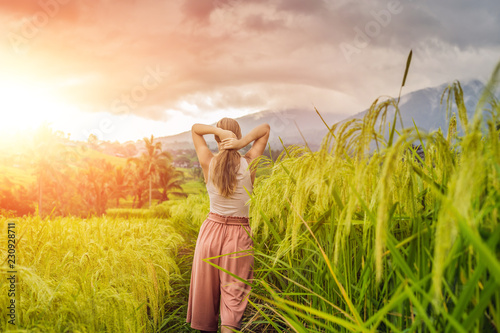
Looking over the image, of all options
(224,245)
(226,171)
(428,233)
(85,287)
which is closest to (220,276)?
(224,245)

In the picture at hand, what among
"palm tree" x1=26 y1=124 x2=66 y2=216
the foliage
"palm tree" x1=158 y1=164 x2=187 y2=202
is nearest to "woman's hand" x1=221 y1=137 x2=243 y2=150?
the foliage

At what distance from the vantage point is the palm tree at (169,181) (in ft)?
132

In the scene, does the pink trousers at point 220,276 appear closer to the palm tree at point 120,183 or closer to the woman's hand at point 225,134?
the woman's hand at point 225,134

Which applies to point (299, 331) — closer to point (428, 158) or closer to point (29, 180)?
point (428, 158)

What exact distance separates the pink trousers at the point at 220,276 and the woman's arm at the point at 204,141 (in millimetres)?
487

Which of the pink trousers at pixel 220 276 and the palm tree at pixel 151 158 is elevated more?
the palm tree at pixel 151 158

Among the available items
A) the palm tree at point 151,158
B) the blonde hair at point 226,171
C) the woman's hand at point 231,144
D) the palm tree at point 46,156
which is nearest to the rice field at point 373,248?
the blonde hair at point 226,171

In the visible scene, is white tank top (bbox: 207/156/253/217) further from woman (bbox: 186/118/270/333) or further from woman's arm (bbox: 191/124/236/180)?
woman's arm (bbox: 191/124/236/180)

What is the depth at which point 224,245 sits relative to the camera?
2.54 meters

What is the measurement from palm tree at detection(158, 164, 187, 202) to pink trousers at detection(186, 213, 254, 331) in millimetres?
37762

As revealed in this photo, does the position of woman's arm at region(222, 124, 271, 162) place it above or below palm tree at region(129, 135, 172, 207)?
below

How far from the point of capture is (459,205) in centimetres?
55

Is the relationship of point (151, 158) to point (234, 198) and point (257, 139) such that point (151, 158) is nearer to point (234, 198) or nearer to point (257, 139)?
point (257, 139)

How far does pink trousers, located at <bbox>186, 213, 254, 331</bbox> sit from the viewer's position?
8.02ft
